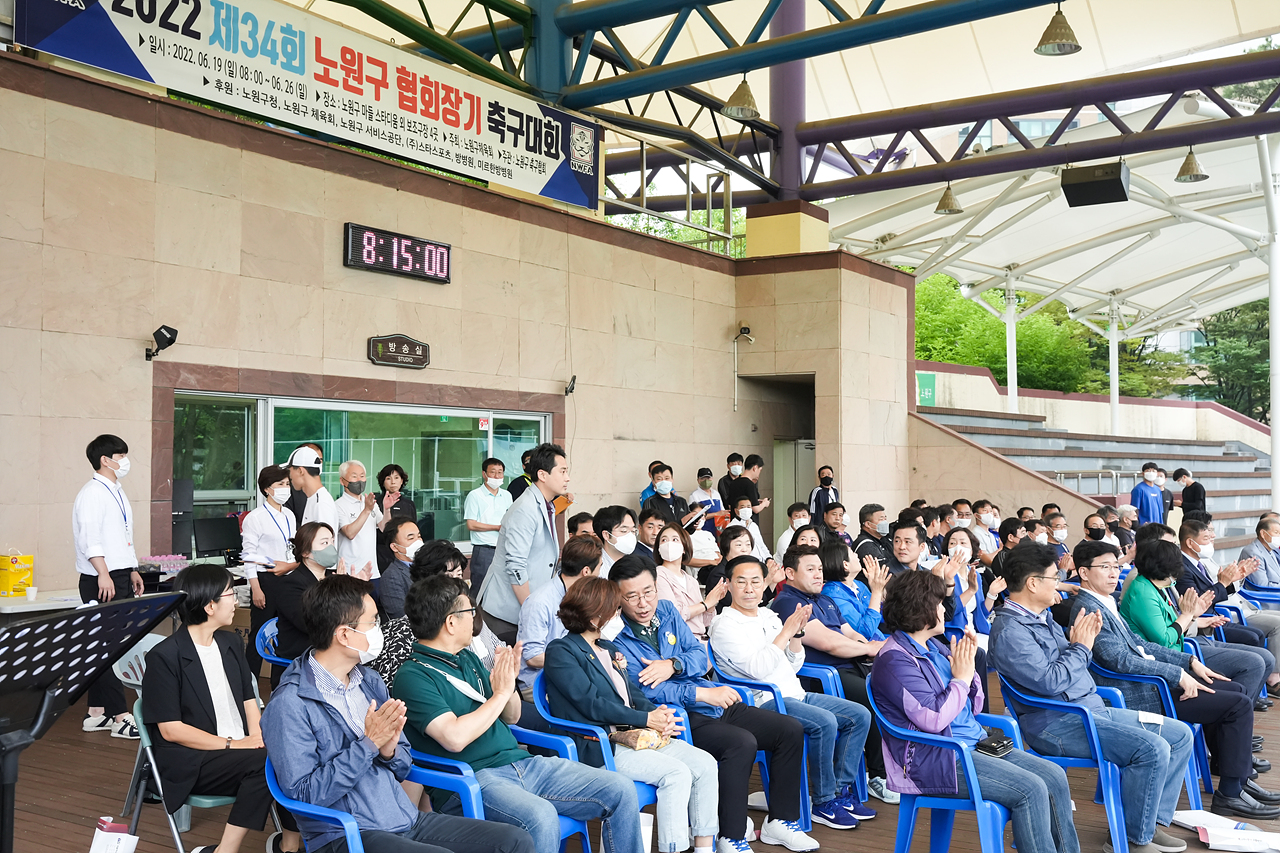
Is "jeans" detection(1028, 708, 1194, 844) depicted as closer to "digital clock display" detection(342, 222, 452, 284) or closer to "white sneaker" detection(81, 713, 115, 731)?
"white sneaker" detection(81, 713, 115, 731)

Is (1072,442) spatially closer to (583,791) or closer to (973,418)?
(973,418)

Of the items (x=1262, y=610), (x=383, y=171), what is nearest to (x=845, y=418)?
(x=1262, y=610)

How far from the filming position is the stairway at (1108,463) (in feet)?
52.7

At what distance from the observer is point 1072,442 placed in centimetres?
1906

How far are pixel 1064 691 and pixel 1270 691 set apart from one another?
413 cm

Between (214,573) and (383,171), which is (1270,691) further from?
(383,171)

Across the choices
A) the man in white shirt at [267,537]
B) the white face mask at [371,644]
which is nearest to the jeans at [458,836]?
the white face mask at [371,644]

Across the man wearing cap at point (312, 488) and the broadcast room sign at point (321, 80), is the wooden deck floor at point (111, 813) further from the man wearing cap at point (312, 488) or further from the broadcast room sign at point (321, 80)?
the broadcast room sign at point (321, 80)

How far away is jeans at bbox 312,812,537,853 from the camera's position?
331cm

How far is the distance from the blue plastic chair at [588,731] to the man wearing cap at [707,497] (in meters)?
5.79

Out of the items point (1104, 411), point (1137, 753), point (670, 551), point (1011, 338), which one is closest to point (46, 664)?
point (670, 551)

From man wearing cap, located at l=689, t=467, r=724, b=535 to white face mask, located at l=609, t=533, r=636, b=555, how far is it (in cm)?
432

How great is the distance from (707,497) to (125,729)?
6.61 m

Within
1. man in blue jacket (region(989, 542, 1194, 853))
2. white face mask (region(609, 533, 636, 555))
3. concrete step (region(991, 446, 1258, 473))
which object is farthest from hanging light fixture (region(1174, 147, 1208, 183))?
white face mask (region(609, 533, 636, 555))
